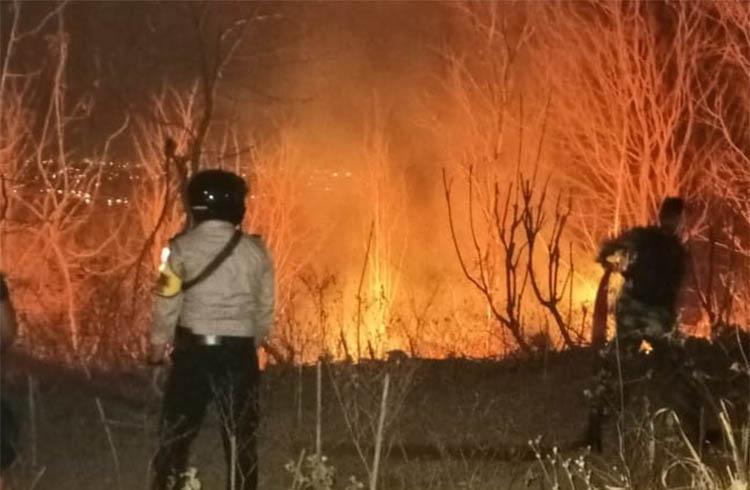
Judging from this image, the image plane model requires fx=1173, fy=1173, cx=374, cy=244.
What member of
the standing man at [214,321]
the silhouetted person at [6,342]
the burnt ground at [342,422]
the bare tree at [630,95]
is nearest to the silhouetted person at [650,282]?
the burnt ground at [342,422]

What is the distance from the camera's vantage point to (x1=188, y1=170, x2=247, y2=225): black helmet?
5.21m

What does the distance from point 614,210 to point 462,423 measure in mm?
8789

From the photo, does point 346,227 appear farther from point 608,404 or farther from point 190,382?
point 190,382

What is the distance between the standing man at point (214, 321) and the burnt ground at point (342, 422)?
0.64 m

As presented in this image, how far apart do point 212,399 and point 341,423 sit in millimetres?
2094

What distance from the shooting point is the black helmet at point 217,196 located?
521 cm

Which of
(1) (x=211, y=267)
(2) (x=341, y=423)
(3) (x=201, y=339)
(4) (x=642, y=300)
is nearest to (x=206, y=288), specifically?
(1) (x=211, y=267)

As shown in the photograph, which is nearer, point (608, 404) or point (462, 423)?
point (608, 404)

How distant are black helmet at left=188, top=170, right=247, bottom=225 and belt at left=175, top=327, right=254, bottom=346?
0.51 m

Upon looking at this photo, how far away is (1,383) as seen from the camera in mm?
5844

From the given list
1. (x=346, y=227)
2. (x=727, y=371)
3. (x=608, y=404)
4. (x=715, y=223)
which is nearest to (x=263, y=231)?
(x=346, y=227)

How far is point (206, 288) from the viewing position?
17.0 ft

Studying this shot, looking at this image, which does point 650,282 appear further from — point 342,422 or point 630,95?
point 630,95

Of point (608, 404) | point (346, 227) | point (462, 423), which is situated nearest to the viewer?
point (608, 404)
